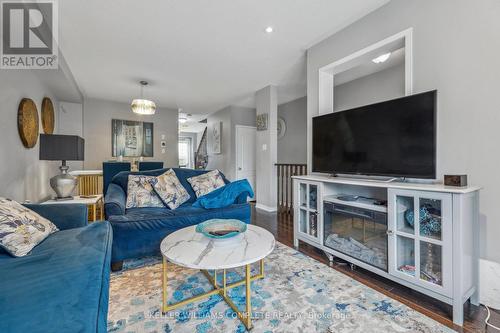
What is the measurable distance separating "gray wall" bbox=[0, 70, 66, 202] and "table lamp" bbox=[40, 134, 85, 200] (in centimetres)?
42

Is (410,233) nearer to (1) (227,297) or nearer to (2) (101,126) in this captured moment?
(1) (227,297)

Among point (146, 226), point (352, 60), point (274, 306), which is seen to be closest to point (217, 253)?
point (274, 306)

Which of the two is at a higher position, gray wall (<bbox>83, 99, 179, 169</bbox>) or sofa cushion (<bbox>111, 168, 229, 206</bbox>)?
gray wall (<bbox>83, 99, 179, 169</bbox>)

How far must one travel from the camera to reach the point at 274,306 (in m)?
1.52

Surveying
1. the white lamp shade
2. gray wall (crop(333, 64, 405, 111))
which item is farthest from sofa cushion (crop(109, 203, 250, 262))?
gray wall (crop(333, 64, 405, 111))

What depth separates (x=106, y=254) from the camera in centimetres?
131

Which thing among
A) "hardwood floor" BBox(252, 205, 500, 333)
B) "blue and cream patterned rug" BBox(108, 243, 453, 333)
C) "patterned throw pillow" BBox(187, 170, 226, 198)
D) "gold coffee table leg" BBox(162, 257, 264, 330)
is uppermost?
"patterned throw pillow" BBox(187, 170, 226, 198)

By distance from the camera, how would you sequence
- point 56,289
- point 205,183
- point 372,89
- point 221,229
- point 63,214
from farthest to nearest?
point 372,89 < point 205,183 < point 63,214 < point 221,229 < point 56,289

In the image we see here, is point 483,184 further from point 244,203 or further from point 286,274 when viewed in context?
point 244,203

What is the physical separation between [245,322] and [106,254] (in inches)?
35.5

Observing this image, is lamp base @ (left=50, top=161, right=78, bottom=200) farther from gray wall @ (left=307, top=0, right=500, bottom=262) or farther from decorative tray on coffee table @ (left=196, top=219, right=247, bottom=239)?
gray wall @ (left=307, top=0, right=500, bottom=262)

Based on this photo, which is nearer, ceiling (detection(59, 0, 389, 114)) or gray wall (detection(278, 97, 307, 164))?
ceiling (detection(59, 0, 389, 114))

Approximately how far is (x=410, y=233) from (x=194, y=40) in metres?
2.92

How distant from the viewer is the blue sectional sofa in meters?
0.75
